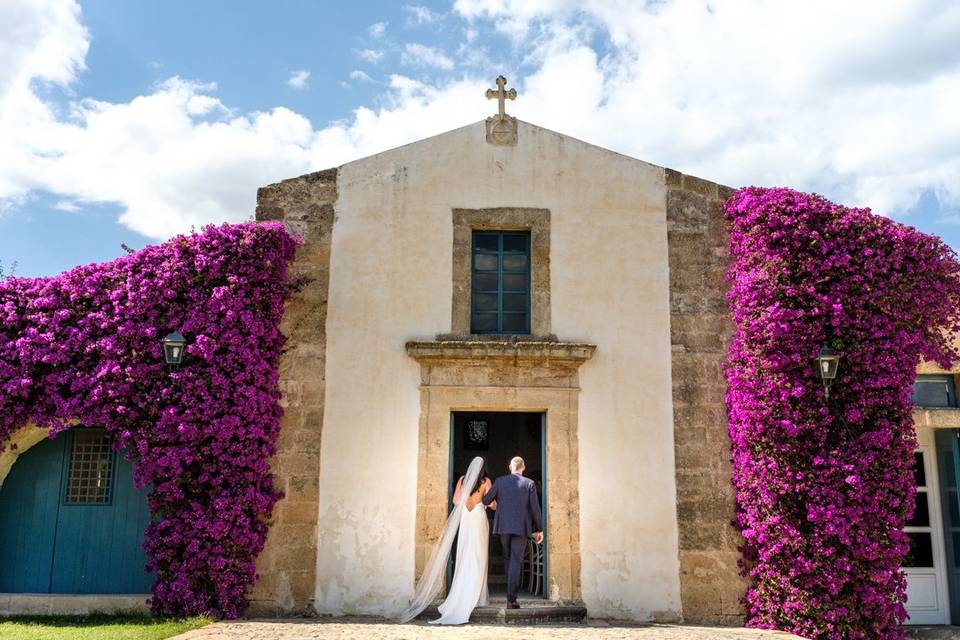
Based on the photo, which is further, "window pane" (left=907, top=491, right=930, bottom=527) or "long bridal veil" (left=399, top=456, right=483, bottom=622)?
"window pane" (left=907, top=491, right=930, bottom=527)

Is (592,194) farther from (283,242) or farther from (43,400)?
(43,400)

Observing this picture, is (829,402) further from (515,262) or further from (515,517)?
(515,262)

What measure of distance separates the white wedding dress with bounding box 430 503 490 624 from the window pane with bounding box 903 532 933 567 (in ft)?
15.6

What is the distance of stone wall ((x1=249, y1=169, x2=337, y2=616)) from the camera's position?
865 centimetres

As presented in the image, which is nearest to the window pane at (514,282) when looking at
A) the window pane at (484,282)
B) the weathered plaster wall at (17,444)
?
the window pane at (484,282)

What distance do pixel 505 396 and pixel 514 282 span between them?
1331 mm

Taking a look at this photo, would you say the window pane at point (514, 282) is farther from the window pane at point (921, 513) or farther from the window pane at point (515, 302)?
the window pane at point (921, 513)

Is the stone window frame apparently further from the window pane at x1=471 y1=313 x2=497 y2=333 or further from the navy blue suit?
the navy blue suit

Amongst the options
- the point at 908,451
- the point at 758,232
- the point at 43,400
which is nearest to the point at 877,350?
the point at 908,451

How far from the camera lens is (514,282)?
946 cm

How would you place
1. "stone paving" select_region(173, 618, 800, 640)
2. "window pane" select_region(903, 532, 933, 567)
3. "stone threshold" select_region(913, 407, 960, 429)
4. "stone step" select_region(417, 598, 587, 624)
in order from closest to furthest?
"stone paving" select_region(173, 618, 800, 640) < "stone step" select_region(417, 598, 587, 624) < "stone threshold" select_region(913, 407, 960, 429) < "window pane" select_region(903, 532, 933, 567)

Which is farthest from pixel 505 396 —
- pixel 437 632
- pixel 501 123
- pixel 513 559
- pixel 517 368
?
pixel 501 123

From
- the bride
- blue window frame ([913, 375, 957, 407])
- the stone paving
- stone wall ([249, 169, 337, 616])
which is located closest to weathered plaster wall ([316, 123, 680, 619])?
stone wall ([249, 169, 337, 616])

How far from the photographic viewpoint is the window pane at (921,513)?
935 centimetres
